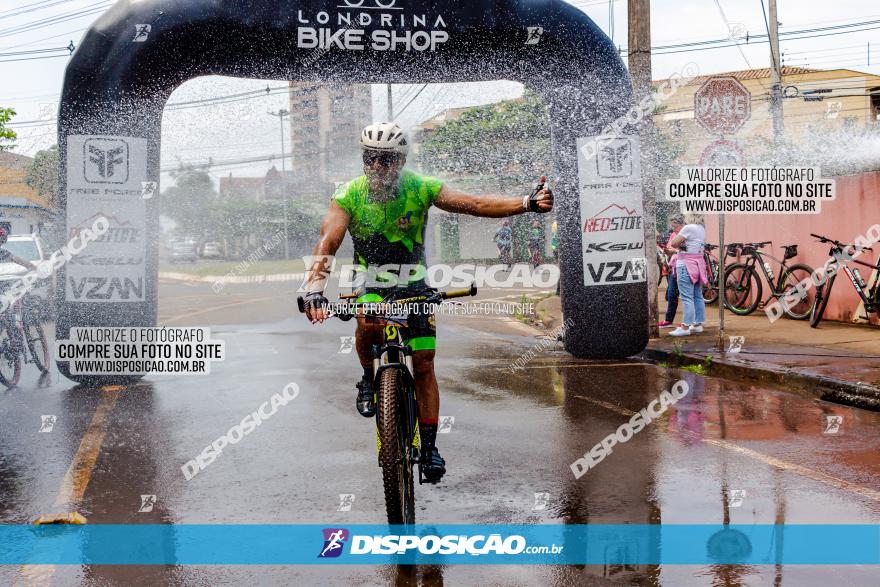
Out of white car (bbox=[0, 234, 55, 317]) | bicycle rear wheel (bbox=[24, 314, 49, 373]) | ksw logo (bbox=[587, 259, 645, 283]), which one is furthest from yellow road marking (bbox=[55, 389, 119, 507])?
white car (bbox=[0, 234, 55, 317])

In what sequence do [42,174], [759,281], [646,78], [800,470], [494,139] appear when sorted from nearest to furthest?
[800,470], [646,78], [759,281], [494,139], [42,174]

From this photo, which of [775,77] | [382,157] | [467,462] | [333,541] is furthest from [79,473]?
[775,77]

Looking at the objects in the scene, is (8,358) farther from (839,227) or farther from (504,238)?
(504,238)

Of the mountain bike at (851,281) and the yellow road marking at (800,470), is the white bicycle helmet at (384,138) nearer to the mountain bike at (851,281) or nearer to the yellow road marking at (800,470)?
the yellow road marking at (800,470)

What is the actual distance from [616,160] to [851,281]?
4820mm

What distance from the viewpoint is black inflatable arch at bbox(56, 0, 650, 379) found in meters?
9.49

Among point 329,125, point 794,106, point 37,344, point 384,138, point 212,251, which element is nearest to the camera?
point 384,138

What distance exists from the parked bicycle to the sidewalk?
23.8ft

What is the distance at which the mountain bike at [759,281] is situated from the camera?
1432 cm

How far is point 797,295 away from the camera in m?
14.3

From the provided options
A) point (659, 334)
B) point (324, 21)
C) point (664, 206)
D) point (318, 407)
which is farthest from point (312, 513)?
point (664, 206)

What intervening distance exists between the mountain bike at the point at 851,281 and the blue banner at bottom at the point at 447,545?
8447 millimetres

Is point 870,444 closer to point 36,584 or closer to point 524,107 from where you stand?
point 36,584

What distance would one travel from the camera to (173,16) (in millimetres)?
9539
